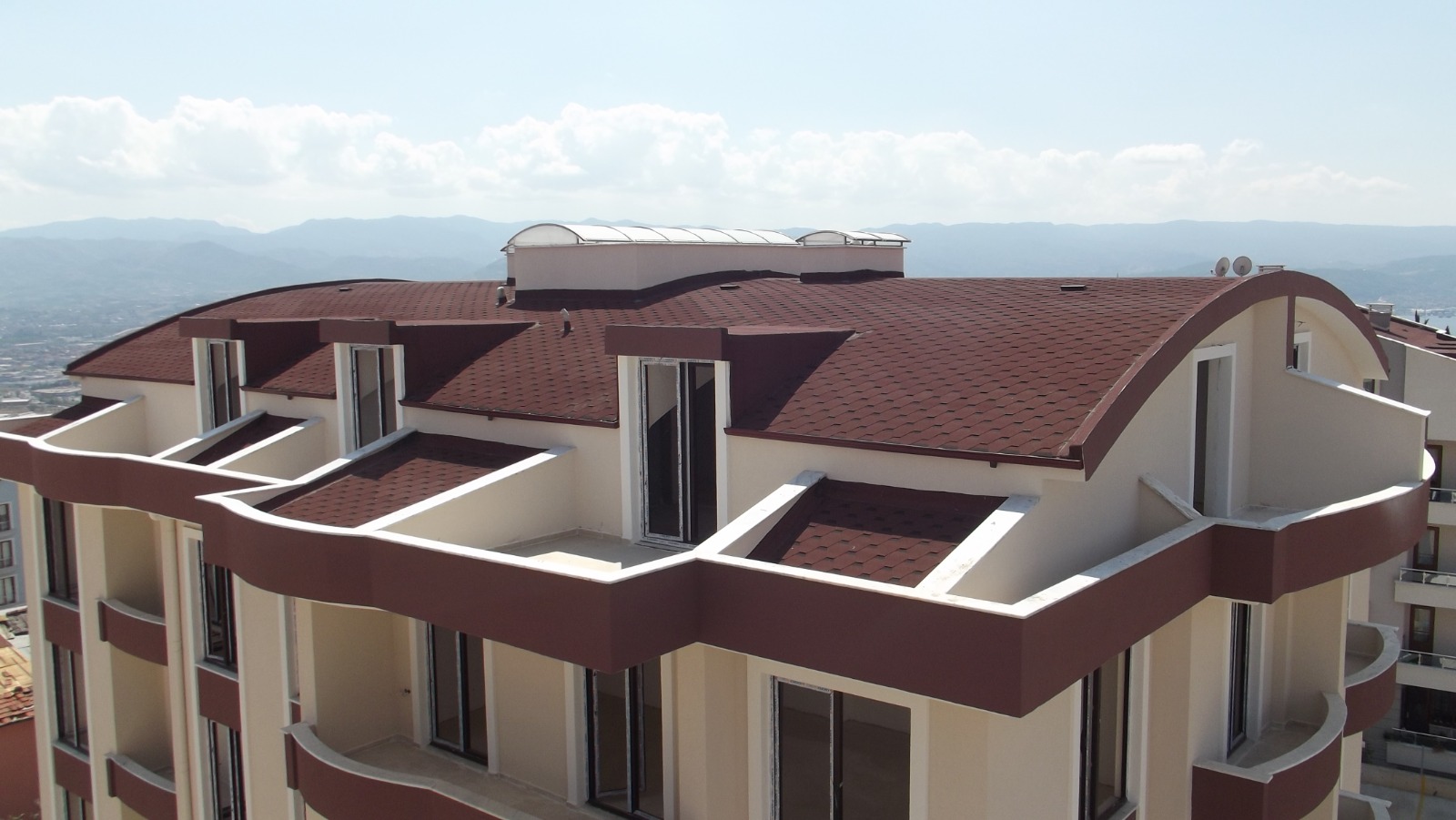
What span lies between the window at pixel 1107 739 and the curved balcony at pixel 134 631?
52.8ft

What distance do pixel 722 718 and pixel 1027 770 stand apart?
3218 millimetres

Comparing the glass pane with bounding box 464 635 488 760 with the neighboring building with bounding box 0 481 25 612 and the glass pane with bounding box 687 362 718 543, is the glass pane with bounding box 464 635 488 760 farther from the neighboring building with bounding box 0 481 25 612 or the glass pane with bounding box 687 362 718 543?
the neighboring building with bounding box 0 481 25 612

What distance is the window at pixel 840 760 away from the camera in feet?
39.3

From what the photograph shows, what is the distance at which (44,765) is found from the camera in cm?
2377

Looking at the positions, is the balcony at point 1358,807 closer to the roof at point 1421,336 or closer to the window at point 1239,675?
the window at point 1239,675

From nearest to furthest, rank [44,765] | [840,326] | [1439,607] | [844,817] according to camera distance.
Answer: [844,817], [840,326], [44,765], [1439,607]

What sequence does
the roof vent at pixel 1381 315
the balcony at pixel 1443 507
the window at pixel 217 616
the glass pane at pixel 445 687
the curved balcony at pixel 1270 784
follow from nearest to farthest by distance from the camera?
the curved balcony at pixel 1270 784 → the glass pane at pixel 445 687 → the window at pixel 217 616 → the balcony at pixel 1443 507 → the roof vent at pixel 1381 315

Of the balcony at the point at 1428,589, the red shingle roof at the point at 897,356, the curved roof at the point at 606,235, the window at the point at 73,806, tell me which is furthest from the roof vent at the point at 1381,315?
the window at the point at 73,806

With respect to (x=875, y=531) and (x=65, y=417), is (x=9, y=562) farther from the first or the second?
(x=875, y=531)

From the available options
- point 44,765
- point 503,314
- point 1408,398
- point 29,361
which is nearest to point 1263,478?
point 503,314

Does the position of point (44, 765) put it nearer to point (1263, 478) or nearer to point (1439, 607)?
point (1263, 478)

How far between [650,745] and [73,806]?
1719 centimetres

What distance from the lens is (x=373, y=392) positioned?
1883cm

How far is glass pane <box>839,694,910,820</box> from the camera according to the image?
1334 centimetres
